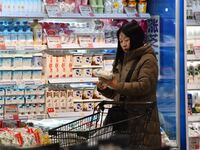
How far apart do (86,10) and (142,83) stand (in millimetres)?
2105

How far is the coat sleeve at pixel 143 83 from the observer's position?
3143 mm

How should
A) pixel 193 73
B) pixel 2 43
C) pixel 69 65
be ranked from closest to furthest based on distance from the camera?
pixel 2 43 → pixel 69 65 → pixel 193 73

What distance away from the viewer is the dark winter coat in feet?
10.4

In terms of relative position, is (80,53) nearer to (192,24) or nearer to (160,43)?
(160,43)

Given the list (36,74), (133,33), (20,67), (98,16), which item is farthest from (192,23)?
(20,67)

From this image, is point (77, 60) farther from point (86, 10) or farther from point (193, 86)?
point (193, 86)

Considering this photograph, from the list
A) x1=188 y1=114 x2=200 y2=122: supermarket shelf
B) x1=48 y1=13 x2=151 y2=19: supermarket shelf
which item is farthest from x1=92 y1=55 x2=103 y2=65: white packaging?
x1=188 y1=114 x2=200 y2=122: supermarket shelf

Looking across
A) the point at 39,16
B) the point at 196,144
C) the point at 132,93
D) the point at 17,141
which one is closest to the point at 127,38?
the point at 132,93

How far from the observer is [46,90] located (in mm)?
5098

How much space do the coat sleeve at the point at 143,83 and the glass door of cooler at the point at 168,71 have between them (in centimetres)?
143

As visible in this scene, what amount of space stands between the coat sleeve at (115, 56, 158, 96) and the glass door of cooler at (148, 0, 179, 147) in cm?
143

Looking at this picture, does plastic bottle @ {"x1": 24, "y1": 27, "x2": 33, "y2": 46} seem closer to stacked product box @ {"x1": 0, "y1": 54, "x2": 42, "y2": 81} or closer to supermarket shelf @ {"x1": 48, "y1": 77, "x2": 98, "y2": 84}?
stacked product box @ {"x1": 0, "y1": 54, "x2": 42, "y2": 81}

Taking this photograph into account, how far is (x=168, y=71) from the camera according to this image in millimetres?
4938

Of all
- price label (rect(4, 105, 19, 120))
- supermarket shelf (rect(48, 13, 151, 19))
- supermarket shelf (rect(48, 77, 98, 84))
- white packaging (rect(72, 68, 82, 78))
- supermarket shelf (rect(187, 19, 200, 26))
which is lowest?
price label (rect(4, 105, 19, 120))
